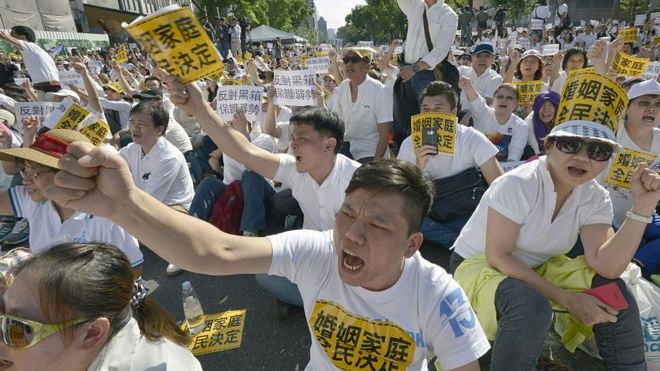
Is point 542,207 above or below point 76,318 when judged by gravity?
below

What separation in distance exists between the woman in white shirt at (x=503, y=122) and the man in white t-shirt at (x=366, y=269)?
329cm

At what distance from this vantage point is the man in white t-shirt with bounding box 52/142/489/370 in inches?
52.3

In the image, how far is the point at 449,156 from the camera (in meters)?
3.40

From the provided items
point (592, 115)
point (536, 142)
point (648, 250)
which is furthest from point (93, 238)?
point (536, 142)

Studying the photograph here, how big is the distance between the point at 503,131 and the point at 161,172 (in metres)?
3.76

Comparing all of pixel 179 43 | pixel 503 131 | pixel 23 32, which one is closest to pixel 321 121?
pixel 179 43

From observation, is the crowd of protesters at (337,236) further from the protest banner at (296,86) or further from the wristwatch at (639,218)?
the protest banner at (296,86)

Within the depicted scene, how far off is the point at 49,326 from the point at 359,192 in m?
1.07

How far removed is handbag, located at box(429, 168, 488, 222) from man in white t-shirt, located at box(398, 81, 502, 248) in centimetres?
6

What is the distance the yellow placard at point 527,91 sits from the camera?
16.3ft

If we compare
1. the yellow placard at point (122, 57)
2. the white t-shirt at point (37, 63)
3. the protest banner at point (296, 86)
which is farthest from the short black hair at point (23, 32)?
the protest banner at point (296, 86)

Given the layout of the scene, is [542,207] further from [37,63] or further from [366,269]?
[37,63]

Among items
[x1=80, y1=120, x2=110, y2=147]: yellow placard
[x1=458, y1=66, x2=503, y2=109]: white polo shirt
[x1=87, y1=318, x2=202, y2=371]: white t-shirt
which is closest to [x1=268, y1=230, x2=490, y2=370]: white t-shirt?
[x1=87, y1=318, x2=202, y2=371]: white t-shirt

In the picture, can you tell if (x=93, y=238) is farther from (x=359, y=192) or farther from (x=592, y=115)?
(x=592, y=115)
